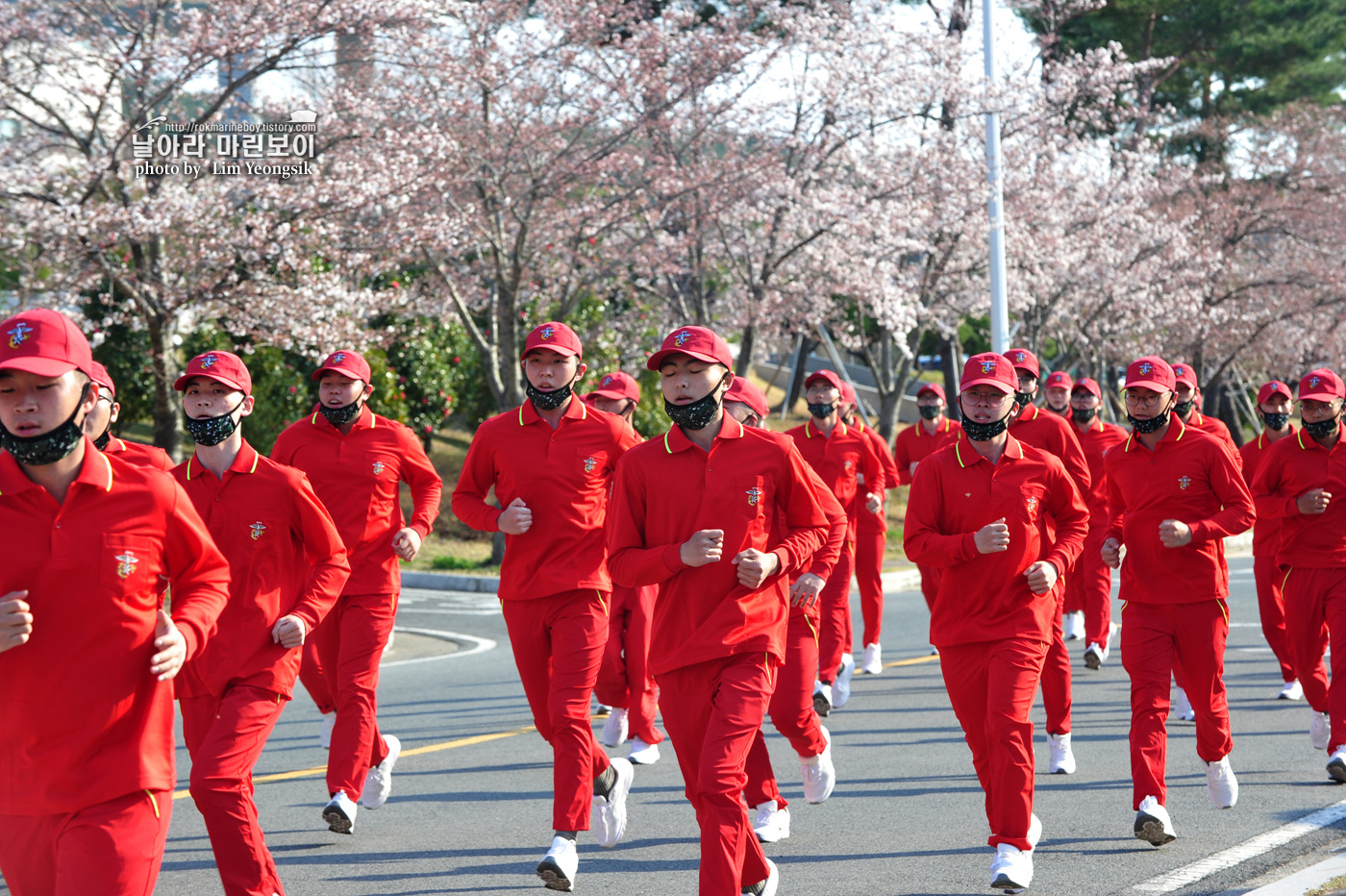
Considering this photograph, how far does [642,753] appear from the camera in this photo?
334 inches

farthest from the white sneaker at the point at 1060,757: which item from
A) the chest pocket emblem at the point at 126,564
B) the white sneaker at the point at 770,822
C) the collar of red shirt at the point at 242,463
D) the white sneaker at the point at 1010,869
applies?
the chest pocket emblem at the point at 126,564

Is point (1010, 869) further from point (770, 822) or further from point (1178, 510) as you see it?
point (1178, 510)

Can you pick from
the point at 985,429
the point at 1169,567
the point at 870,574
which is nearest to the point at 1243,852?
the point at 1169,567

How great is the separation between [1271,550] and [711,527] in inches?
217

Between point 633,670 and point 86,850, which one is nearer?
point 86,850

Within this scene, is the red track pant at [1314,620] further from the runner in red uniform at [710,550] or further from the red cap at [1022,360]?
the runner in red uniform at [710,550]

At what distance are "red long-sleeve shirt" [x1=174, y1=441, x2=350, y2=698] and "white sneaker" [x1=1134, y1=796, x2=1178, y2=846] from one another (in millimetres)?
3522

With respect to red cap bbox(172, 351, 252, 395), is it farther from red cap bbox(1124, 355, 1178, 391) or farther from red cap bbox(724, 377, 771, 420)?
red cap bbox(1124, 355, 1178, 391)

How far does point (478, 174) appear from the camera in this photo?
18359mm

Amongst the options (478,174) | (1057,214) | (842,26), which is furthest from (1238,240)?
(478,174)

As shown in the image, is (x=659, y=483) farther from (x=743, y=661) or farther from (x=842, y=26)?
(x=842, y=26)

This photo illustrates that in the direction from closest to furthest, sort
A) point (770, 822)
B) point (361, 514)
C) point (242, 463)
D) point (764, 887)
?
point (764, 887) < point (242, 463) < point (770, 822) < point (361, 514)

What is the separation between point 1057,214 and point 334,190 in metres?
15.4

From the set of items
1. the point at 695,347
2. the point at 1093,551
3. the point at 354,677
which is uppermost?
the point at 695,347
